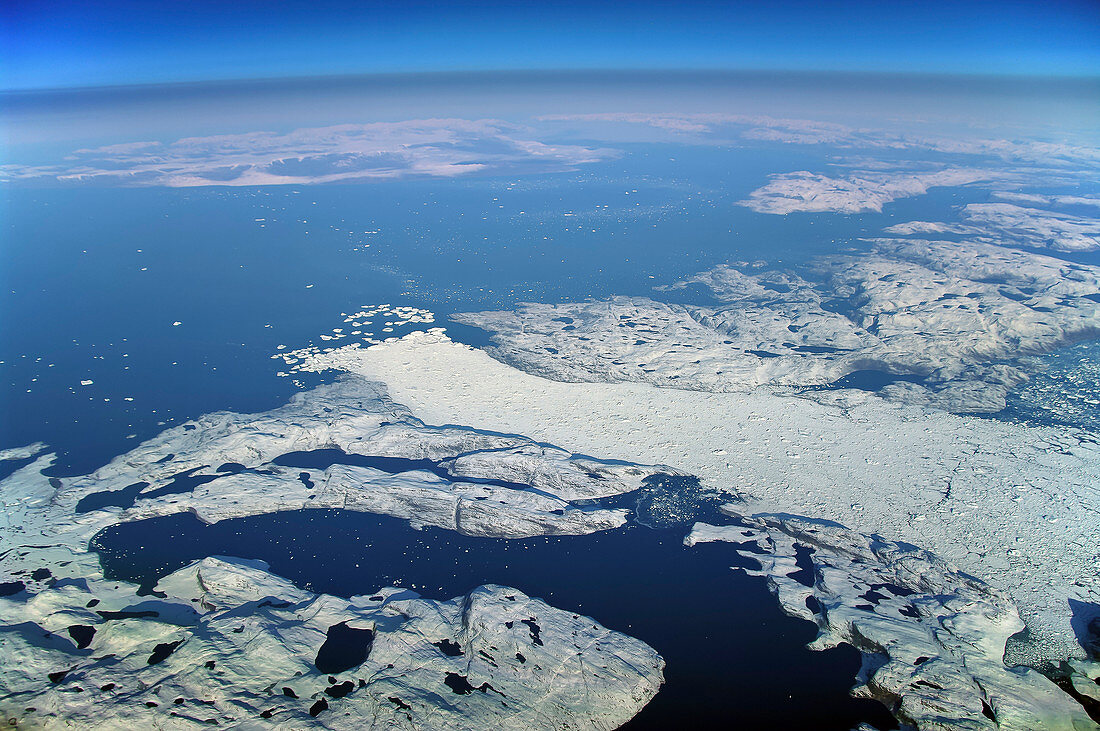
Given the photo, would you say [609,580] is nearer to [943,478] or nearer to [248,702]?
[248,702]

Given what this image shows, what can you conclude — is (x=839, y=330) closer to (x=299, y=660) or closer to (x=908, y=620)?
(x=908, y=620)

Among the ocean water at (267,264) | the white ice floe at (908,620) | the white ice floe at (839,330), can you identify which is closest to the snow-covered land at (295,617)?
the ocean water at (267,264)

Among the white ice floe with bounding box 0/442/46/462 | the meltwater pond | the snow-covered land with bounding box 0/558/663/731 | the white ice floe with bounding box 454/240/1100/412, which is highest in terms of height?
the white ice floe with bounding box 454/240/1100/412

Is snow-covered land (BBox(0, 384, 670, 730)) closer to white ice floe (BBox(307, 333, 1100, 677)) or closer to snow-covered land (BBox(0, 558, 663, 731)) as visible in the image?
snow-covered land (BBox(0, 558, 663, 731))

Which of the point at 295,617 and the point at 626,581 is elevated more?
the point at 295,617

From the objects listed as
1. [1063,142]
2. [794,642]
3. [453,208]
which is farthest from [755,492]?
[1063,142]

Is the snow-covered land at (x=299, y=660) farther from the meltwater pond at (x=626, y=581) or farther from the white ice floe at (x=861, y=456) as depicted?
the white ice floe at (x=861, y=456)

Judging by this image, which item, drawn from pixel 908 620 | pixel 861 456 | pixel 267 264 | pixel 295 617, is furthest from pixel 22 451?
pixel 861 456

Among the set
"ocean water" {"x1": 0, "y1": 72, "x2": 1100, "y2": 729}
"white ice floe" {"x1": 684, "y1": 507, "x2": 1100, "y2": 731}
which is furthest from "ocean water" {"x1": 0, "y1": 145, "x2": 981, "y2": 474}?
"white ice floe" {"x1": 684, "y1": 507, "x2": 1100, "y2": 731}
